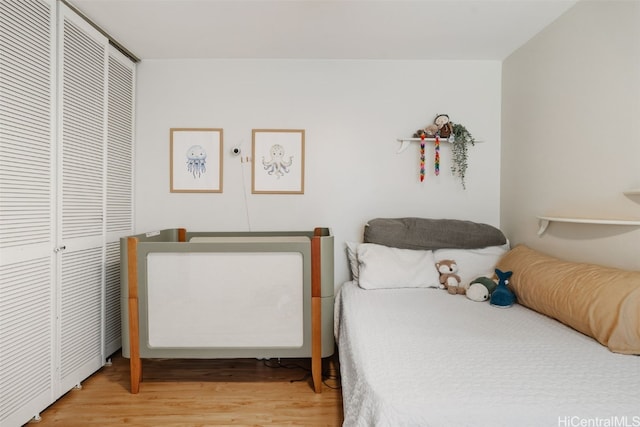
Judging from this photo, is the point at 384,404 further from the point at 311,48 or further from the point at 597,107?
the point at 311,48

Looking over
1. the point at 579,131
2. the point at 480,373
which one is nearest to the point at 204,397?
the point at 480,373

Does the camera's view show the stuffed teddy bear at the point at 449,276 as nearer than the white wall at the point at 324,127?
Yes

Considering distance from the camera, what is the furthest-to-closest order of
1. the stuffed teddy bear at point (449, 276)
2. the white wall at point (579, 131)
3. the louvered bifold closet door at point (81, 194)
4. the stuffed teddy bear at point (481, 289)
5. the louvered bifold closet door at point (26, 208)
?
1. the stuffed teddy bear at point (449, 276)
2. the stuffed teddy bear at point (481, 289)
3. the louvered bifold closet door at point (81, 194)
4. the white wall at point (579, 131)
5. the louvered bifold closet door at point (26, 208)

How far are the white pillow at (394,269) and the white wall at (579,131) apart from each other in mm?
713

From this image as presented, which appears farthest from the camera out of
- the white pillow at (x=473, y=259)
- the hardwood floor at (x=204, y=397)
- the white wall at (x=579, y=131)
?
the white pillow at (x=473, y=259)

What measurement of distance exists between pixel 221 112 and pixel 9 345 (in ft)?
6.17

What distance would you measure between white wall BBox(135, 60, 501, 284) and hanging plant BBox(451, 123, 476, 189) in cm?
6

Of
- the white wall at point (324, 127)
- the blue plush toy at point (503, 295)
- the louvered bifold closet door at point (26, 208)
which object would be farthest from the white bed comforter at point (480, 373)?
the louvered bifold closet door at point (26, 208)

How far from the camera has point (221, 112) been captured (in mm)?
2738

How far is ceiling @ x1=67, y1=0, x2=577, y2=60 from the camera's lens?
199cm

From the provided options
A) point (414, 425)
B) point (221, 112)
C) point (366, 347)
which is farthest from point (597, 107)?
point (221, 112)

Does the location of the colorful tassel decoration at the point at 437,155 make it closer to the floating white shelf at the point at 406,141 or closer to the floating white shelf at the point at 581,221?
the floating white shelf at the point at 406,141

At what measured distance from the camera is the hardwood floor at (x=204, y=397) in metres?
1.78

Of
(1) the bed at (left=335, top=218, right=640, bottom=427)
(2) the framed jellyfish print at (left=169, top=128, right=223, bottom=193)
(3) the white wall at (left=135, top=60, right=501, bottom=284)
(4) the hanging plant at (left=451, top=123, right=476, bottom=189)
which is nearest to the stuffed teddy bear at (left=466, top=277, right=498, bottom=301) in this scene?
(1) the bed at (left=335, top=218, right=640, bottom=427)
